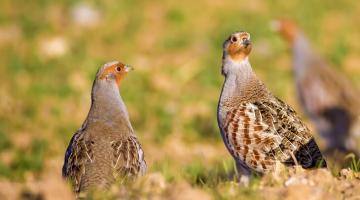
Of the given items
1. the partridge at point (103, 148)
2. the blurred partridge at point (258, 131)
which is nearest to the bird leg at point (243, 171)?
the blurred partridge at point (258, 131)

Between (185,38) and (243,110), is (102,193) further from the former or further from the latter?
(185,38)

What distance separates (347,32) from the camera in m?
14.2

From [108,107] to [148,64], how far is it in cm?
696

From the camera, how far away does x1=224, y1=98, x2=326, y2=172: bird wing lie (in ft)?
19.4

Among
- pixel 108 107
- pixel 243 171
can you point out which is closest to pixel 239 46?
pixel 243 171

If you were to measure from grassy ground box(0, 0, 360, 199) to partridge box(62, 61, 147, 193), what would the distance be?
0.45 m

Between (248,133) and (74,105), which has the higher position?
(74,105)

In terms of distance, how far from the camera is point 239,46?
643cm

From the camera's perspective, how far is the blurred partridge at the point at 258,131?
593 cm

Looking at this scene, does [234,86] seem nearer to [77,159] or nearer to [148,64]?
[77,159]

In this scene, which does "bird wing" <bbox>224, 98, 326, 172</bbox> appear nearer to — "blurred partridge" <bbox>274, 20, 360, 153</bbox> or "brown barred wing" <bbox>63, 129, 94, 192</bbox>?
"brown barred wing" <bbox>63, 129, 94, 192</bbox>

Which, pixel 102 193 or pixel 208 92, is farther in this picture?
pixel 208 92

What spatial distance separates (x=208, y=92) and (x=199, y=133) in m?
1.79

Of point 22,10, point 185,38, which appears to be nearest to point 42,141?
point 185,38
